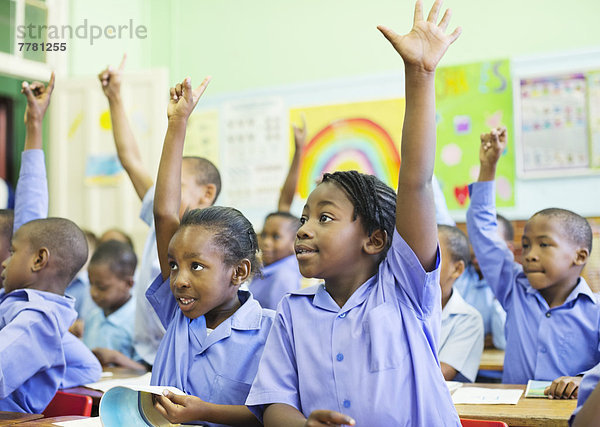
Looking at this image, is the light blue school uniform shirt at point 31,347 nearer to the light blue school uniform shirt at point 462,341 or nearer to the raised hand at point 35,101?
the raised hand at point 35,101

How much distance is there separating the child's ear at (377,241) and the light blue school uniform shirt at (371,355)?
0.05m

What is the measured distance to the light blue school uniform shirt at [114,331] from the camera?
3.23 m

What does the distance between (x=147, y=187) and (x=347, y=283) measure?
128 centimetres

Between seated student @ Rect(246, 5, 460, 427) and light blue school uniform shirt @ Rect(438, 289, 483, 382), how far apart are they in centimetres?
109

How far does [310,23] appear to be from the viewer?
18.0 ft

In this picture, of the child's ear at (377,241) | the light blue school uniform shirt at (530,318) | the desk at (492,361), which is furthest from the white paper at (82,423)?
the desk at (492,361)

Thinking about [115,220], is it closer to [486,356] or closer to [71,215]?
[71,215]

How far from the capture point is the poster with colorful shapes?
14.4 ft

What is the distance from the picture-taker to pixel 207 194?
8.00 ft

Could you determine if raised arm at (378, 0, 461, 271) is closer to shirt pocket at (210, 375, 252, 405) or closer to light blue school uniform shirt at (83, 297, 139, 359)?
shirt pocket at (210, 375, 252, 405)

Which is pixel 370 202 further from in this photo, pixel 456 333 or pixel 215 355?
pixel 456 333

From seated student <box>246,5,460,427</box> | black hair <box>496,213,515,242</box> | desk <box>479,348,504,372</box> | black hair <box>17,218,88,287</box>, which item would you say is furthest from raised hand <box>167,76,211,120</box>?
black hair <box>496,213,515,242</box>

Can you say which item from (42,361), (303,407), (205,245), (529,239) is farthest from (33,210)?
(529,239)

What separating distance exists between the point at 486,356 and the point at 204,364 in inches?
68.5
